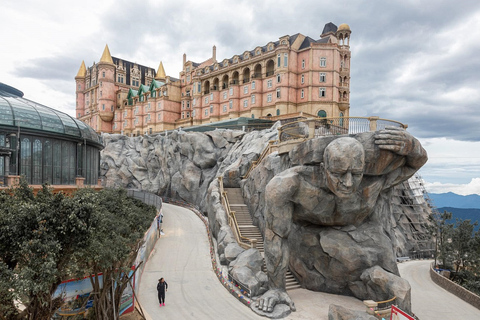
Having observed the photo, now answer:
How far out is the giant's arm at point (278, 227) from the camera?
14.9 m

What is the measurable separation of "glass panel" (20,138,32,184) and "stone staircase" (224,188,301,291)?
15.8 meters

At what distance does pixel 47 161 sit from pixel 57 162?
2.38 ft

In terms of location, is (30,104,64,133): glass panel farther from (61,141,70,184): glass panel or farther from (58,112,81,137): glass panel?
(61,141,70,184): glass panel

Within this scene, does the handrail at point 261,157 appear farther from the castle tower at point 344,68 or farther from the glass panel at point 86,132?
the castle tower at point 344,68

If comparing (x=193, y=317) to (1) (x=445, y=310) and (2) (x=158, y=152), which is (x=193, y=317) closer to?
(1) (x=445, y=310)

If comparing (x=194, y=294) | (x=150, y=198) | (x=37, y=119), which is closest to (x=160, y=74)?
(x=150, y=198)

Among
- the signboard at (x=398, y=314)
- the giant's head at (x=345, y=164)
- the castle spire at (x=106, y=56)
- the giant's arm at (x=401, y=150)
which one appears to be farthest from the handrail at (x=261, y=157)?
the castle spire at (x=106, y=56)

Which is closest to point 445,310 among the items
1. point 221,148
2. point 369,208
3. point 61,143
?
point 369,208

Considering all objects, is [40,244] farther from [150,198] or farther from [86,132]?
[150,198]

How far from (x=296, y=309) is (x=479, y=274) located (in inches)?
744

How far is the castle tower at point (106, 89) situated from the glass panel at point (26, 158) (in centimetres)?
6202

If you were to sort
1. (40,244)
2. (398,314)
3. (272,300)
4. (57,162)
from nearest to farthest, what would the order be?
1. (40,244)
2. (398,314)
3. (272,300)
4. (57,162)

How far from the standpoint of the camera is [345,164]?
12.7 meters

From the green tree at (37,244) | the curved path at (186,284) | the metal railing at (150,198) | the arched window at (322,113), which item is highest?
the arched window at (322,113)
